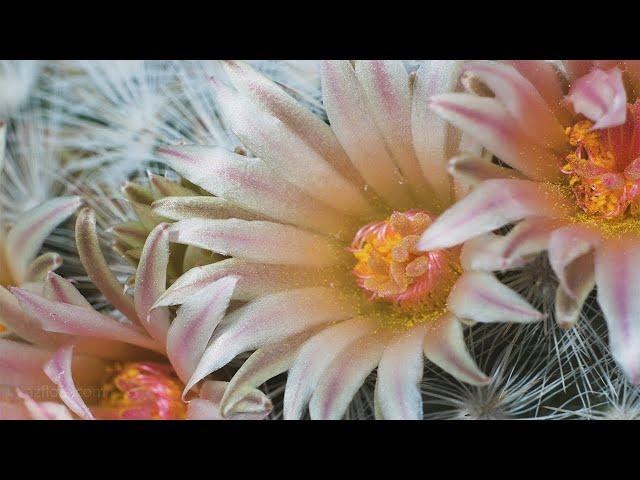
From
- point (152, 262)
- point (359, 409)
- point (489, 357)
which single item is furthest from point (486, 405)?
point (152, 262)

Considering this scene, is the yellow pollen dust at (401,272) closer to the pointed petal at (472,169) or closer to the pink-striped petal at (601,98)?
the pointed petal at (472,169)

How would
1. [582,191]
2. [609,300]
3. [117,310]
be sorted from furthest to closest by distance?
[117,310], [582,191], [609,300]

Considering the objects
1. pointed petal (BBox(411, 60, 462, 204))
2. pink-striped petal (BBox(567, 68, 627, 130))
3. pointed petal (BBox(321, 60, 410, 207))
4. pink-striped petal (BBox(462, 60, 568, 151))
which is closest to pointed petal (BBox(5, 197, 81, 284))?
pointed petal (BBox(321, 60, 410, 207))

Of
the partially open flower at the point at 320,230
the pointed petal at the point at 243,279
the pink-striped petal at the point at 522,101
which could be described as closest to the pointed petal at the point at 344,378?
the partially open flower at the point at 320,230

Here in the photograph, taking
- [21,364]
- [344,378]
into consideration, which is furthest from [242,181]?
[21,364]

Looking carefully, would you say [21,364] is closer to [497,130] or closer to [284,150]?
[284,150]

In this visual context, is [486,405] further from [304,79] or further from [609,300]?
[304,79]
